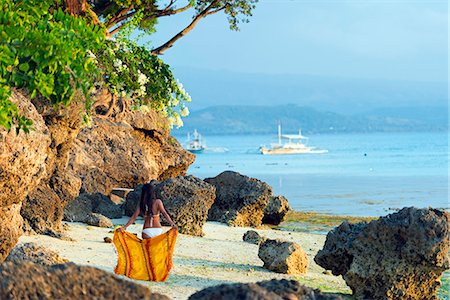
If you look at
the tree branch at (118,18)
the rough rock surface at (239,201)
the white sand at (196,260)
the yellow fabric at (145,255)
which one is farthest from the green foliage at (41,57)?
the rough rock surface at (239,201)

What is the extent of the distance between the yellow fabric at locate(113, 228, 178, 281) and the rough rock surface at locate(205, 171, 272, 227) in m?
10.7

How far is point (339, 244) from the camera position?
531 inches

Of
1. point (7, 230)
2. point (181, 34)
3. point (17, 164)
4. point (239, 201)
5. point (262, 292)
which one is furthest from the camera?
point (181, 34)

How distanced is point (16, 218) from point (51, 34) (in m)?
4.25

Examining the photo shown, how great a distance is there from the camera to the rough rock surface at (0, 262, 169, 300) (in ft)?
18.2

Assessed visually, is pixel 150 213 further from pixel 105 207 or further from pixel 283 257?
pixel 105 207

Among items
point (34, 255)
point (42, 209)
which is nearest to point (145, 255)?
point (34, 255)

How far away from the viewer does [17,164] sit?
38.5 feet

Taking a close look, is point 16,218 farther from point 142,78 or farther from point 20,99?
point 142,78

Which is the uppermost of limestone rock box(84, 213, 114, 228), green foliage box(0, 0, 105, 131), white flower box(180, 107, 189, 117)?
white flower box(180, 107, 189, 117)

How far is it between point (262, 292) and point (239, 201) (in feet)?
62.5

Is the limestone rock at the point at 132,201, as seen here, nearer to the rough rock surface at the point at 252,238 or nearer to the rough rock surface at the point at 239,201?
the rough rock surface at the point at 239,201

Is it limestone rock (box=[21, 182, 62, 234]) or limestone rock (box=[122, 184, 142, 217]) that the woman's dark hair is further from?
limestone rock (box=[122, 184, 142, 217])

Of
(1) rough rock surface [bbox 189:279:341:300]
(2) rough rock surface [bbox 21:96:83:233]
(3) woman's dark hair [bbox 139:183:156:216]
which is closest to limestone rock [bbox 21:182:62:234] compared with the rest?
(2) rough rock surface [bbox 21:96:83:233]
